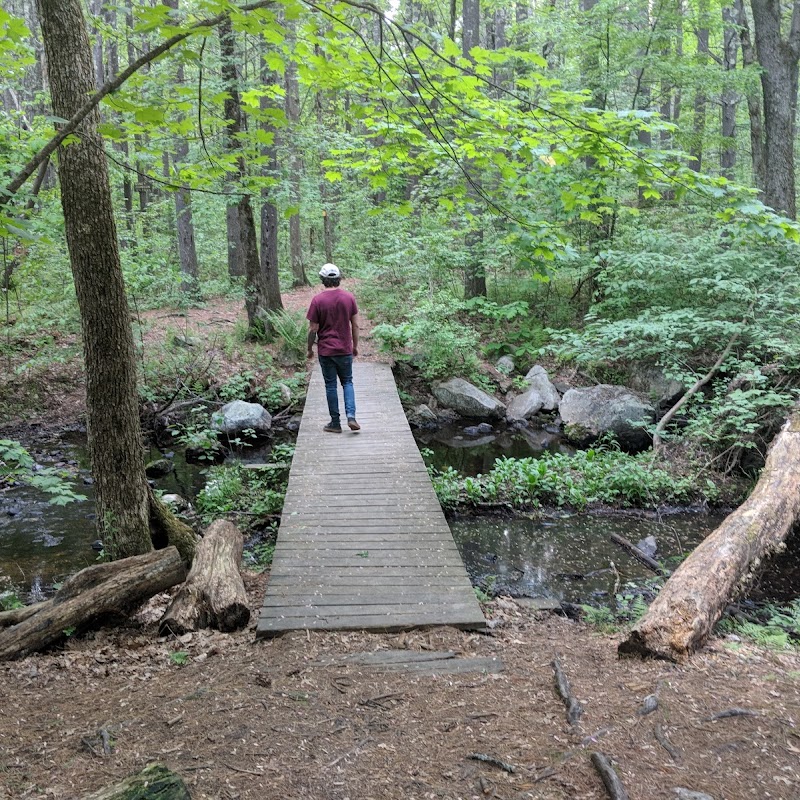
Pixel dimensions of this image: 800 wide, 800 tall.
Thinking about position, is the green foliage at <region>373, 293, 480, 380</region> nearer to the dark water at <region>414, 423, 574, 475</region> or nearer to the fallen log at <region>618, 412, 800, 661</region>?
the dark water at <region>414, 423, 574, 475</region>

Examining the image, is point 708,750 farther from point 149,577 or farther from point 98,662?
point 149,577

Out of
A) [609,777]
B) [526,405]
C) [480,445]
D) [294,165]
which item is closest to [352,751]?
[609,777]

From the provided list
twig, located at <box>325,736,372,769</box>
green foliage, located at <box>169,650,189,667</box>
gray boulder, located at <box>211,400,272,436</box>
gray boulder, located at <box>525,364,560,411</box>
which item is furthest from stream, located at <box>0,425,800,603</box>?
gray boulder, located at <box>525,364,560,411</box>

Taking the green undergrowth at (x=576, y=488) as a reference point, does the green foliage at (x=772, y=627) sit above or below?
above

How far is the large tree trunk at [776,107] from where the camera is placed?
11.4 meters

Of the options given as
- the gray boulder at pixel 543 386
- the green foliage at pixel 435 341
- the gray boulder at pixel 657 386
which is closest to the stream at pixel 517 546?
the gray boulder at pixel 657 386

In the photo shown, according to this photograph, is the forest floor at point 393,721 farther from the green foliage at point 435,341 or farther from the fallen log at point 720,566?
the green foliage at point 435,341

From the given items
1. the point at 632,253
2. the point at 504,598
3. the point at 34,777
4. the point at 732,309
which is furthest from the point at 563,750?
the point at 632,253

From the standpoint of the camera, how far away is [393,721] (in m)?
3.04

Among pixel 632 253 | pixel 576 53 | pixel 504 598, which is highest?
pixel 576 53

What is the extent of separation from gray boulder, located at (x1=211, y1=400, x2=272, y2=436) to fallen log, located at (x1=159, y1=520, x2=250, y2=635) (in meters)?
5.72

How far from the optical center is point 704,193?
359 centimetres

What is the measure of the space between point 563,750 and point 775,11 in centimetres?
1433

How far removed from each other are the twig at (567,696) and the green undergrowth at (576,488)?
4.74m
